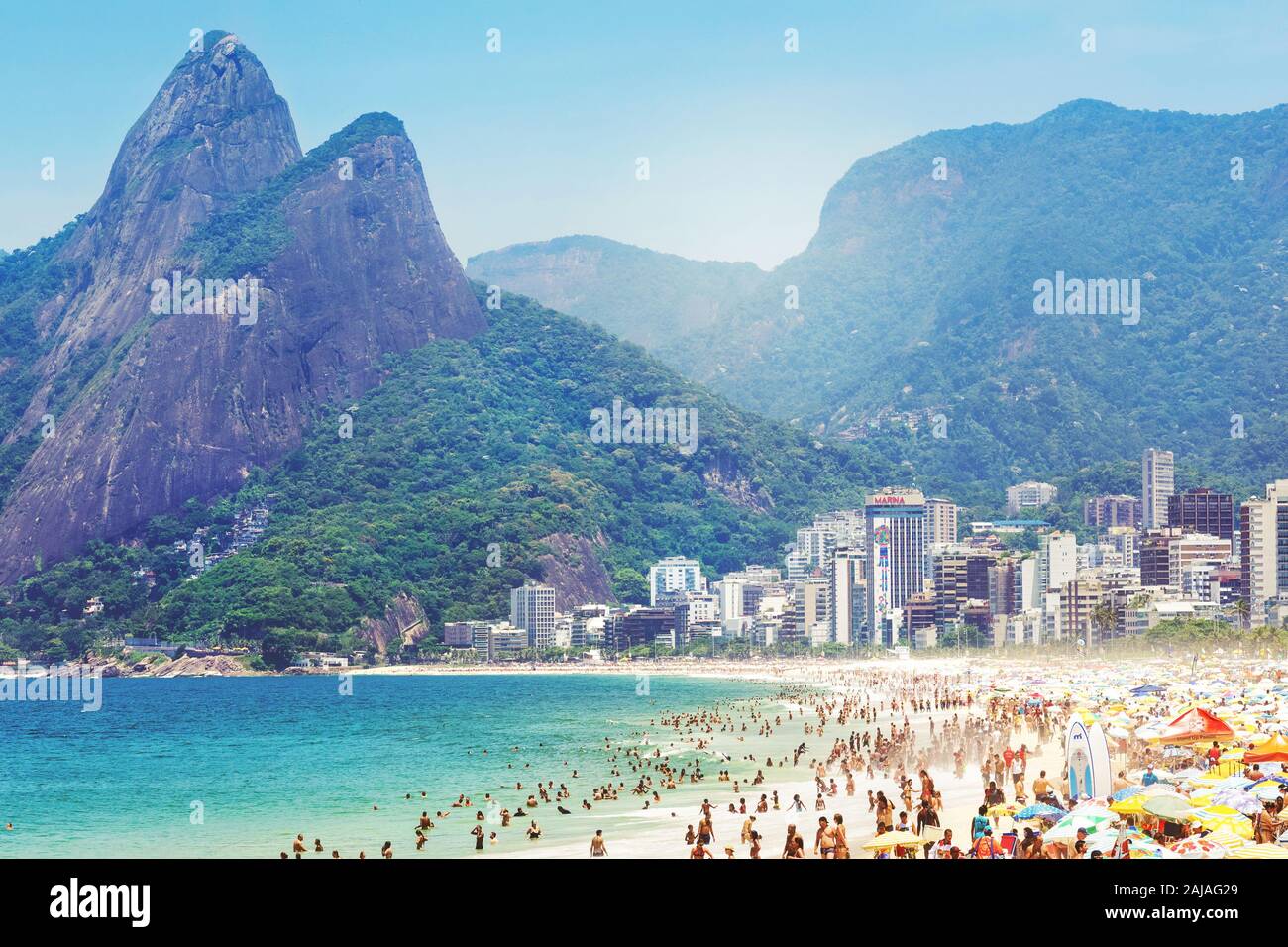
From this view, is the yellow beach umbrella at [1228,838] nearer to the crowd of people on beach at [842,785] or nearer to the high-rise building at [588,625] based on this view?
the crowd of people on beach at [842,785]

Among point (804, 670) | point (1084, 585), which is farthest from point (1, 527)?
point (1084, 585)

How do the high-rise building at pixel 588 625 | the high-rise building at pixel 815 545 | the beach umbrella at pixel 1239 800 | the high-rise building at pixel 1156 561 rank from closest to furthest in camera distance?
1. the beach umbrella at pixel 1239 800
2. the high-rise building at pixel 1156 561
3. the high-rise building at pixel 588 625
4. the high-rise building at pixel 815 545

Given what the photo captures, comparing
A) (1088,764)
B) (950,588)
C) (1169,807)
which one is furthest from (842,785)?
(950,588)

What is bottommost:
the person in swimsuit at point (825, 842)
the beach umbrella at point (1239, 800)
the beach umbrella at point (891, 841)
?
the person in swimsuit at point (825, 842)

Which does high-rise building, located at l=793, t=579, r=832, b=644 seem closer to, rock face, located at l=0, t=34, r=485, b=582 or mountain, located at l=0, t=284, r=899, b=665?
mountain, located at l=0, t=284, r=899, b=665

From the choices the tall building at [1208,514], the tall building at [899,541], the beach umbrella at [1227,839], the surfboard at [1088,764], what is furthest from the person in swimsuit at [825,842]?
the tall building at [1208,514]
